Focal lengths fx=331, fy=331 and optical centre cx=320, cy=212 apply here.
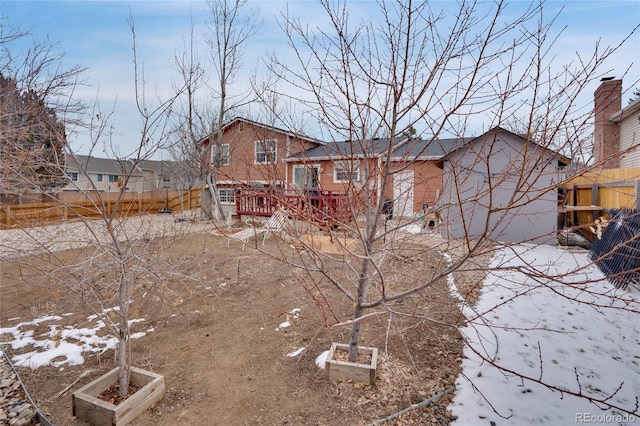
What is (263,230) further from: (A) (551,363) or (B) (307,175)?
(A) (551,363)

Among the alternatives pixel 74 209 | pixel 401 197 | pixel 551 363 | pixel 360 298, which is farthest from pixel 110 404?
pixel 551 363

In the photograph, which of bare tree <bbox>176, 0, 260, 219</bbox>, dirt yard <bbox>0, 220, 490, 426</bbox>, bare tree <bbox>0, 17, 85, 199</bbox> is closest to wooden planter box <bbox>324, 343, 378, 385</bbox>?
dirt yard <bbox>0, 220, 490, 426</bbox>

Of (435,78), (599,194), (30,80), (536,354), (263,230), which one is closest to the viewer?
(435,78)

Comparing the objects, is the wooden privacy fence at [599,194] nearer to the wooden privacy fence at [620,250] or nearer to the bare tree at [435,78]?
the wooden privacy fence at [620,250]

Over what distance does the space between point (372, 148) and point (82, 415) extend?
2.90 metres

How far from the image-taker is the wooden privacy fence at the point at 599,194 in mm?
6531

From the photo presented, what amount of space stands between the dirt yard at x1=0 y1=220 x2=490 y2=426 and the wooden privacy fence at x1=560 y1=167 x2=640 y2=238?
4.82 meters

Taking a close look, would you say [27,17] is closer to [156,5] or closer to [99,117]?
[156,5]

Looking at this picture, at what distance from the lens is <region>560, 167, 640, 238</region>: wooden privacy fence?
21.4 ft

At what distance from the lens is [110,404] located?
2322 mm

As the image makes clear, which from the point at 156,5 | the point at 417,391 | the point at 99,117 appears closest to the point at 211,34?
the point at 156,5

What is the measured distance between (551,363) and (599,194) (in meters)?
7.08

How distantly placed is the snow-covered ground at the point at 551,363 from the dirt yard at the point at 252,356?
240 mm

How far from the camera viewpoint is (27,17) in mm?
6379
